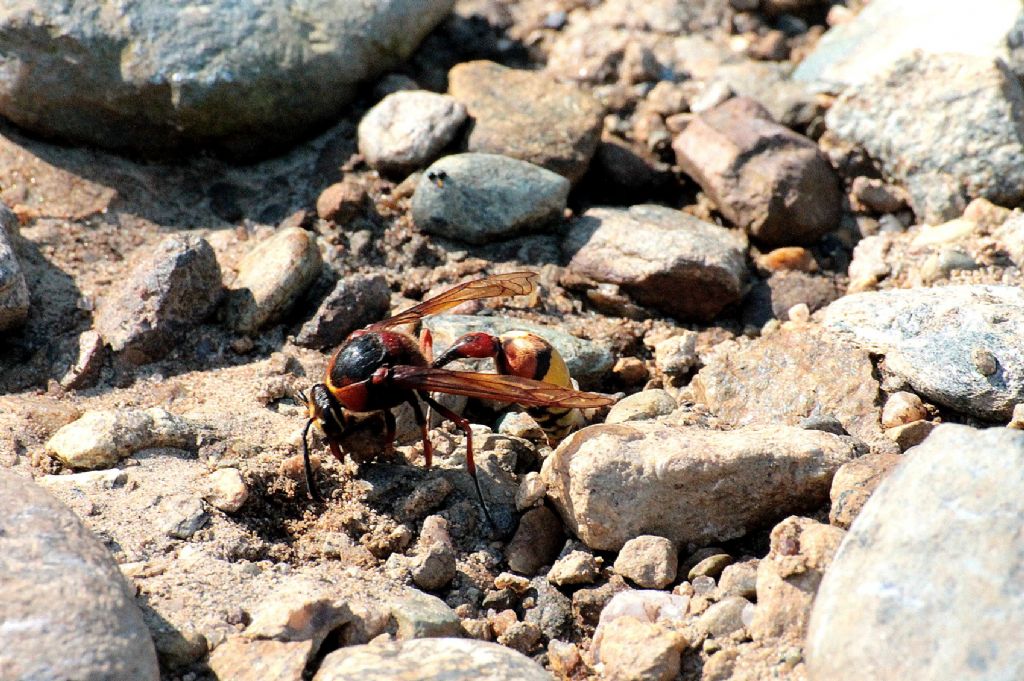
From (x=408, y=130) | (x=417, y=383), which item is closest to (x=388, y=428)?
(x=417, y=383)

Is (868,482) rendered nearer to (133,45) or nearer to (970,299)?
(970,299)

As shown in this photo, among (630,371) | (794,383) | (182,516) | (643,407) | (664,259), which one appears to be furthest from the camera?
(664,259)

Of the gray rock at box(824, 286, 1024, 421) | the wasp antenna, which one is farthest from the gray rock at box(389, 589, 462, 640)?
the gray rock at box(824, 286, 1024, 421)

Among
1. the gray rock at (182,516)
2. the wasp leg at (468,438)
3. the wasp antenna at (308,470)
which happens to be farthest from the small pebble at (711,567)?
the gray rock at (182,516)

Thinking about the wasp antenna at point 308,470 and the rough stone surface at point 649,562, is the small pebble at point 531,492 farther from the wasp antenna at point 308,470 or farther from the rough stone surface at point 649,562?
the wasp antenna at point 308,470

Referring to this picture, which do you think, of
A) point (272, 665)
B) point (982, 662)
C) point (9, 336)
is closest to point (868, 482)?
point (982, 662)

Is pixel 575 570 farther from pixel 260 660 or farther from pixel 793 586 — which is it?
pixel 260 660

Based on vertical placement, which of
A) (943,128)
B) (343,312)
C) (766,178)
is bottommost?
(343,312)
